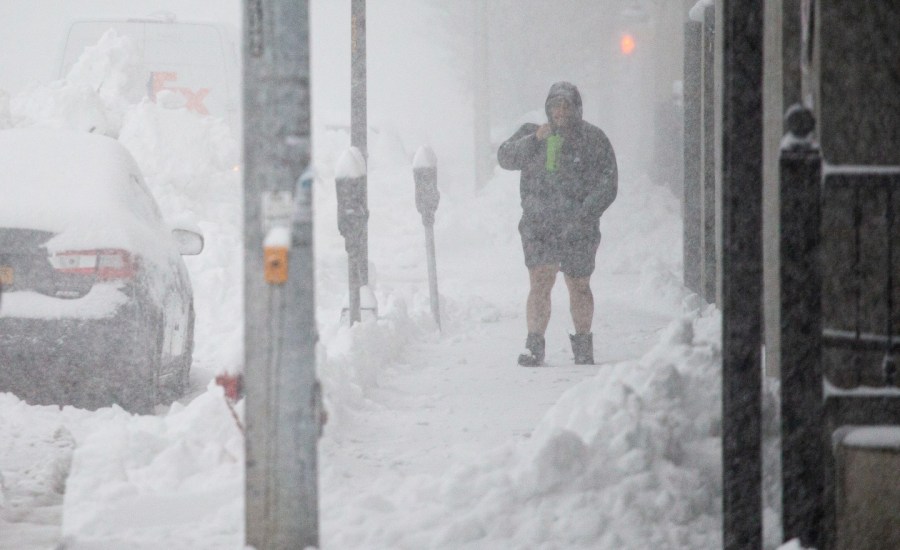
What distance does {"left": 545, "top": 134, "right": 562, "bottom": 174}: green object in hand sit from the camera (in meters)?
8.22

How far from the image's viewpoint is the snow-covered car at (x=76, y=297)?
6262 mm

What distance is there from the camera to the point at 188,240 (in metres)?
7.48

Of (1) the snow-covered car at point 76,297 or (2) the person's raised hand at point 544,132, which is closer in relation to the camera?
(1) the snow-covered car at point 76,297

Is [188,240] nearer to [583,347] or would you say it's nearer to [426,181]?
[583,347]

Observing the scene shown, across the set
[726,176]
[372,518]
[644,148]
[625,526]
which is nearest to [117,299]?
[372,518]

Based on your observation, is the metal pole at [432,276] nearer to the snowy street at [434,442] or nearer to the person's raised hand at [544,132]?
the snowy street at [434,442]

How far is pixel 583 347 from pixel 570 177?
1.15 metres

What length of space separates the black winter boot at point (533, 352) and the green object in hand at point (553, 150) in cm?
112

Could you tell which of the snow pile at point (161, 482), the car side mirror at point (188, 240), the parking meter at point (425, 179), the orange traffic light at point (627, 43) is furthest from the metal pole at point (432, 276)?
the orange traffic light at point (627, 43)

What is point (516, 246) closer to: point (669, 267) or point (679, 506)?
point (669, 267)

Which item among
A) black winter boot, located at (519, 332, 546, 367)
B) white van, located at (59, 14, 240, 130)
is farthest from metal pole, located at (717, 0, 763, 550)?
white van, located at (59, 14, 240, 130)

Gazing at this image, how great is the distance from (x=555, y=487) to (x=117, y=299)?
8.66 feet

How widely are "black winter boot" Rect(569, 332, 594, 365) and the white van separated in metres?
7.83

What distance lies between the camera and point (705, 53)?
11.2 meters
